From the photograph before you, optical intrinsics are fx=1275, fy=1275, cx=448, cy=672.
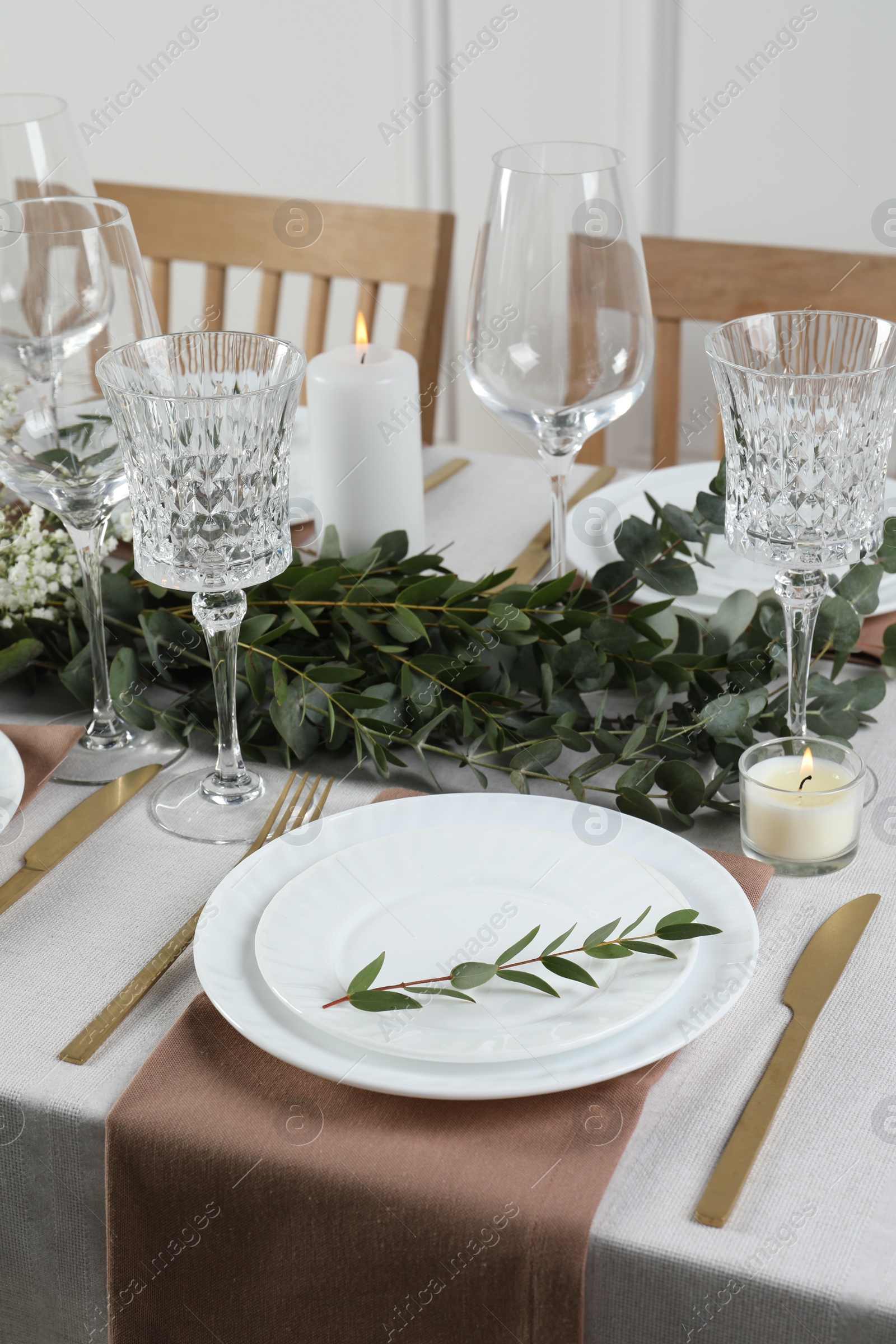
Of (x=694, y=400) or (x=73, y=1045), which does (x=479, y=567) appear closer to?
(x=73, y=1045)

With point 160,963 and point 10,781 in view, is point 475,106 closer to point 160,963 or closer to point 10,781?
point 10,781

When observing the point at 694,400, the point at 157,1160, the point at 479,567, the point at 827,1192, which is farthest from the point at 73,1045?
the point at 694,400

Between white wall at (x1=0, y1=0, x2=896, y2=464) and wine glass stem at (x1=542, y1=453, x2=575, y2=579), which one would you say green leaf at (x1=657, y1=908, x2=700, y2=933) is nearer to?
wine glass stem at (x1=542, y1=453, x2=575, y2=579)

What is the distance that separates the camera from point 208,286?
67.1 inches

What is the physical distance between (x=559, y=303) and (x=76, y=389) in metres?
0.33

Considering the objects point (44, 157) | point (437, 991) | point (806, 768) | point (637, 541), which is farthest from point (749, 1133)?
point (44, 157)

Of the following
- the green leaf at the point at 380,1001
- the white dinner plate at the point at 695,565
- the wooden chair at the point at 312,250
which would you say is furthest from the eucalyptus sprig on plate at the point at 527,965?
the wooden chair at the point at 312,250

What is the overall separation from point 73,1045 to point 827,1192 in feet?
1.05

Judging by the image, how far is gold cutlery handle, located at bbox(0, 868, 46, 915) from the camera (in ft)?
2.18

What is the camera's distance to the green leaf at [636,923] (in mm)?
549

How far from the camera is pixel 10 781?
717 millimetres

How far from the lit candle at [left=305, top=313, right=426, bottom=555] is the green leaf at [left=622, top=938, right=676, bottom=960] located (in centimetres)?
47

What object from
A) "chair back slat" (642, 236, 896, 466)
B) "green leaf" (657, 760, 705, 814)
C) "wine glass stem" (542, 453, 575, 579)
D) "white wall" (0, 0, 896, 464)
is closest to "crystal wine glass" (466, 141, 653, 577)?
"wine glass stem" (542, 453, 575, 579)

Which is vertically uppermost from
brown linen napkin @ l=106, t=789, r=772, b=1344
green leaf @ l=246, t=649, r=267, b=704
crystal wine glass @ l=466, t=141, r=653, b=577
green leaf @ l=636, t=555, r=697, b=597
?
crystal wine glass @ l=466, t=141, r=653, b=577
